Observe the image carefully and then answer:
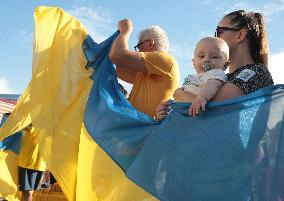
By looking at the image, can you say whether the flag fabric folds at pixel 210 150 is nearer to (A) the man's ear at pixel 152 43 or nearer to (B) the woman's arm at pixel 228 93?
(B) the woman's arm at pixel 228 93

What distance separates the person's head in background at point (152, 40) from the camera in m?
3.21

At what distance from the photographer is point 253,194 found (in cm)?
206

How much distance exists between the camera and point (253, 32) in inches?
106

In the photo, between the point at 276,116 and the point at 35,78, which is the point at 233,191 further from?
the point at 35,78

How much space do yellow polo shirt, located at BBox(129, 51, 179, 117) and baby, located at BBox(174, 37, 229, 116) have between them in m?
0.49

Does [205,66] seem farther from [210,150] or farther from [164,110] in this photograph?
[210,150]

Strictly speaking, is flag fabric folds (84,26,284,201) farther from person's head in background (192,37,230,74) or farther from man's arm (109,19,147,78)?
man's arm (109,19,147,78)

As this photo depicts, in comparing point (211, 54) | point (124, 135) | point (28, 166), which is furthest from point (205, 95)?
point (28, 166)

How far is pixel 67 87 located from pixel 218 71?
46.3 inches

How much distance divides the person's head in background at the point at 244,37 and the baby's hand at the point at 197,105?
0.50 metres

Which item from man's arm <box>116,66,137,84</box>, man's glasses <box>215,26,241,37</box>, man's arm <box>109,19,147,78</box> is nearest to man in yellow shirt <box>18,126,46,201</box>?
man's arm <box>116,66,137,84</box>

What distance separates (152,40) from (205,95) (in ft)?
3.59

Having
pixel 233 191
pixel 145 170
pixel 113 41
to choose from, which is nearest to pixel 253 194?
pixel 233 191

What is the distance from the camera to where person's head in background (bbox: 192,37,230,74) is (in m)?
2.42
